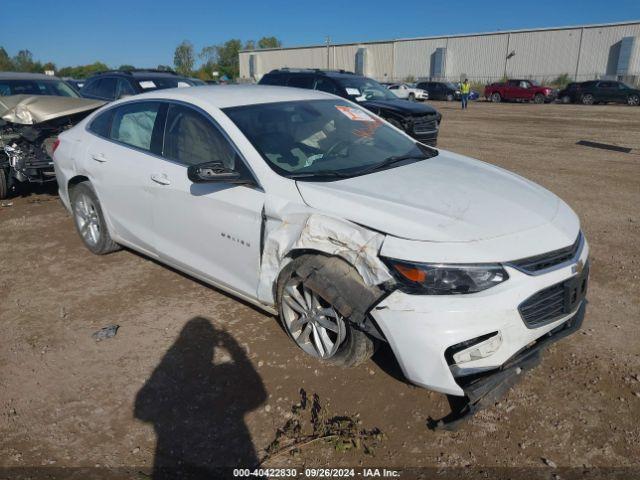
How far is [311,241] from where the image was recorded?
9.58 ft

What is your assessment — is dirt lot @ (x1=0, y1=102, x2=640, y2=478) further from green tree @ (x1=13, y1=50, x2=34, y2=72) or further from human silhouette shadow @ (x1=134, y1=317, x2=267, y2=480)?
green tree @ (x1=13, y1=50, x2=34, y2=72)

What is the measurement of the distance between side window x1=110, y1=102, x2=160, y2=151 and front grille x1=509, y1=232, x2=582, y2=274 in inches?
117

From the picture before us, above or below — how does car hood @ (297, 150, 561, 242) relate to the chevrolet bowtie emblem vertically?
above

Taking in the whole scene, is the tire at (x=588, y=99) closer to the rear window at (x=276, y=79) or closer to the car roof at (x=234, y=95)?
the rear window at (x=276, y=79)

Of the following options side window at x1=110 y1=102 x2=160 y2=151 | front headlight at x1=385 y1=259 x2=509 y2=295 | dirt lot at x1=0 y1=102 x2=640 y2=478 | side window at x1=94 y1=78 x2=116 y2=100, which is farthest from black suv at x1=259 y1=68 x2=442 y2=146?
front headlight at x1=385 y1=259 x2=509 y2=295

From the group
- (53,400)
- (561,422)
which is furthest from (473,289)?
(53,400)

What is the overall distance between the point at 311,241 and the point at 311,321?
570 millimetres

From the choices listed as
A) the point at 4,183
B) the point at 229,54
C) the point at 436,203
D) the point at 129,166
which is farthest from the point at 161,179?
the point at 229,54

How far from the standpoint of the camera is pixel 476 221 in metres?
2.75

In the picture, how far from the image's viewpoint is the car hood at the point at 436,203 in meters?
2.68

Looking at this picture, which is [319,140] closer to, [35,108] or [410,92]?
[35,108]

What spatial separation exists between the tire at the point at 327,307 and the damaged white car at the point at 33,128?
503cm

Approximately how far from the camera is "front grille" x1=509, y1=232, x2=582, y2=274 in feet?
8.52

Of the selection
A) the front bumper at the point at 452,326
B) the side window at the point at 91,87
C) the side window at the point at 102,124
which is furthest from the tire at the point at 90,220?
the side window at the point at 91,87
